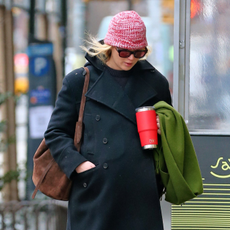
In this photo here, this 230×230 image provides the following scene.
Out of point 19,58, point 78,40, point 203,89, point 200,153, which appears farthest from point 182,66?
point 19,58

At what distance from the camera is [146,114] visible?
228 centimetres

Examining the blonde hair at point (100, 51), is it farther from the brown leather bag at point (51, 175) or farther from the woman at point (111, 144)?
the brown leather bag at point (51, 175)

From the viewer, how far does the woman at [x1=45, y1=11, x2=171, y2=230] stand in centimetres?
236

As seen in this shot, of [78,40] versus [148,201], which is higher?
[78,40]

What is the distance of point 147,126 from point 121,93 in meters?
0.30

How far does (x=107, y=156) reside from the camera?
7.74ft

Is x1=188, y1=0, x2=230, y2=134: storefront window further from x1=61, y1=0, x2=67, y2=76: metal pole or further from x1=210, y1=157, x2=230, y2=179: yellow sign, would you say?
x1=61, y1=0, x2=67, y2=76: metal pole

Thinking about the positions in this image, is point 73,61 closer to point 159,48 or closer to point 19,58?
point 19,58

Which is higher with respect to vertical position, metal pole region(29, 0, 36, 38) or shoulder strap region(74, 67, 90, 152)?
metal pole region(29, 0, 36, 38)

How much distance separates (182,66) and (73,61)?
98.3 inches

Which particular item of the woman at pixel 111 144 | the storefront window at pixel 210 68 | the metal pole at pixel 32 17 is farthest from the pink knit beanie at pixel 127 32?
the metal pole at pixel 32 17

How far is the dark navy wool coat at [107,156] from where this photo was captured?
236cm

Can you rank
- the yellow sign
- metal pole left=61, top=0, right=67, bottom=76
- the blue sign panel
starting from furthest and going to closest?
the blue sign panel → metal pole left=61, top=0, right=67, bottom=76 → the yellow sign

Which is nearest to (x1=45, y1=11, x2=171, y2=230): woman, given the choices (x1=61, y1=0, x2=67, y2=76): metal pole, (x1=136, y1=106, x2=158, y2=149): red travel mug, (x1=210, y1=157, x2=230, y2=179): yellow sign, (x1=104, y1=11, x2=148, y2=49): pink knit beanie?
(x1=104, y1=11, x2=148, y2=49): pink knit beanie
